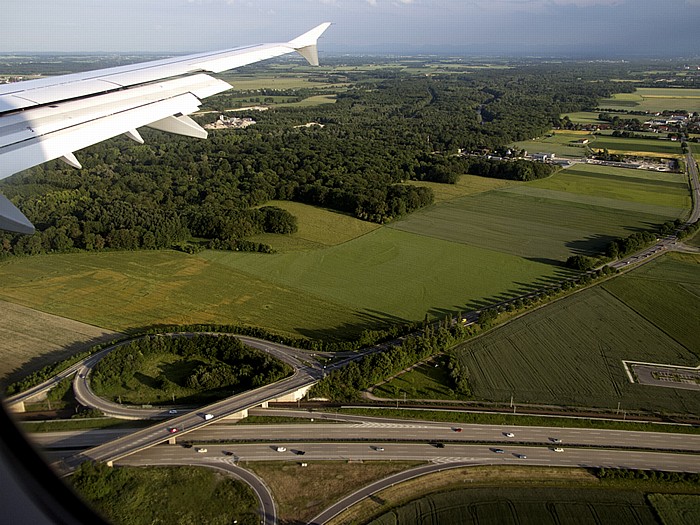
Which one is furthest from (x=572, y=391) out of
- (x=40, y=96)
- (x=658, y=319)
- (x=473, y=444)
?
(x=40, y=96)

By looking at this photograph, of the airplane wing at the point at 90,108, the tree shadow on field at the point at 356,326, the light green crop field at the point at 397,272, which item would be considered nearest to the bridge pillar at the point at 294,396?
the tree shadow on field at the point at 356,326

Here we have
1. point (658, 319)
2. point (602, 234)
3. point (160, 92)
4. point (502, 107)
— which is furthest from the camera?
point (502, 107)

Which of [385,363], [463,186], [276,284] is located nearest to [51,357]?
[276,284]

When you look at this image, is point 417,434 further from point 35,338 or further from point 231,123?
point 231,123

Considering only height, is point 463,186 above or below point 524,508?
above

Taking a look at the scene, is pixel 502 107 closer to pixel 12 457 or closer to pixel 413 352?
pixel 413 352

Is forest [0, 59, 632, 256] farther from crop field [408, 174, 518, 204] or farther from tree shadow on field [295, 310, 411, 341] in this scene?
tree shadow on field [295, 310, 411, 341]
